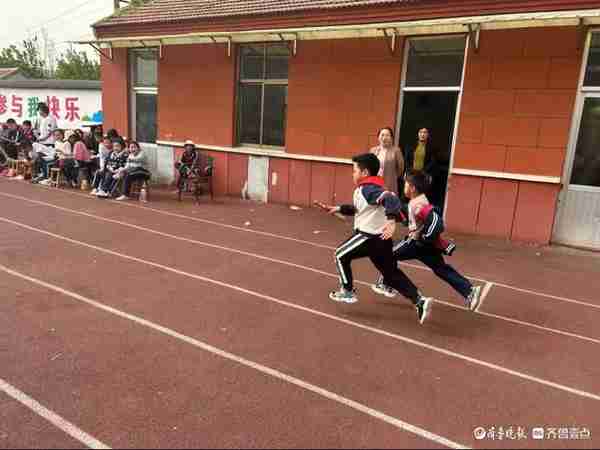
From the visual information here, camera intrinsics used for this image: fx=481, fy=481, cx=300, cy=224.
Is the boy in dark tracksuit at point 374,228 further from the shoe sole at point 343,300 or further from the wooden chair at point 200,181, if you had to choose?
the wooden chair at point 200,181

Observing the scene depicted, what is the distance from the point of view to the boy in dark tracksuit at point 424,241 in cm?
464

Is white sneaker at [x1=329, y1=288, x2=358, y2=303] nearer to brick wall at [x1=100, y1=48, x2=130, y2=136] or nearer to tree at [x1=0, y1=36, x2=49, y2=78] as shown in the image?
brick wall at [x1=100, y1=48, x2=130, y2=136]

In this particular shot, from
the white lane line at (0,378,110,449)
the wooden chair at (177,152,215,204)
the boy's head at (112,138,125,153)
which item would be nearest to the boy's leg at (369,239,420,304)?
the white lane line at (0,378,110,449)

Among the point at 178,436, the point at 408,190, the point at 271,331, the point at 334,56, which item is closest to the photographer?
the point at 178,436

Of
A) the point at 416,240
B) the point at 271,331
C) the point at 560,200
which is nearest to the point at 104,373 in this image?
the point at 271,331

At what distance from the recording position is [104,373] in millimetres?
3475

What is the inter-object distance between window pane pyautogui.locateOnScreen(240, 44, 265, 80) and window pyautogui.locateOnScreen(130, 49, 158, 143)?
8.87ft

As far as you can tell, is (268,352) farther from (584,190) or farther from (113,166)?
(113,166)

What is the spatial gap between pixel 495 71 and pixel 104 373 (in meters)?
7.34

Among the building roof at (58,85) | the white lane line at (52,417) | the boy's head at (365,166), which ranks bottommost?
the white lane line at (52,417)

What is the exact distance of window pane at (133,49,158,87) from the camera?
1223 centimetres

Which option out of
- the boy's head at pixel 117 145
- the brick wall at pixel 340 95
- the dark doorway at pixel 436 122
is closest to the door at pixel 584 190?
the dark doorway at pixel 436 122

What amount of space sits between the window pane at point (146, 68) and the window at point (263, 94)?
2783 mm

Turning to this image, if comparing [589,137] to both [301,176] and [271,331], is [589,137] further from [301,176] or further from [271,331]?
[271,331]
